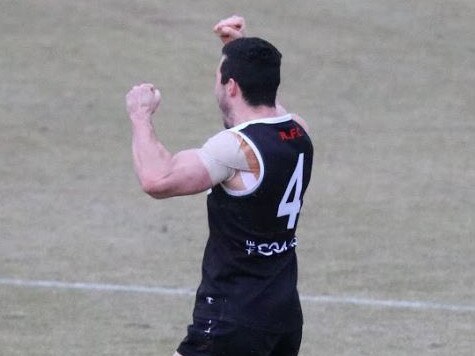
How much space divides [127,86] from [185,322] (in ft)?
24.9

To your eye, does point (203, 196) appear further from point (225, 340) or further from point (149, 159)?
point (149, 159)

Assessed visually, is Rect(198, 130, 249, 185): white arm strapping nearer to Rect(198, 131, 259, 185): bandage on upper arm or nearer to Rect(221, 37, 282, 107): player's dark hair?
Rect(198, 131, 259, 185): bandage on upper arm

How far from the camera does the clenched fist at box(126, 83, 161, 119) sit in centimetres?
504

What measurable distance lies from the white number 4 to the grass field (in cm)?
261

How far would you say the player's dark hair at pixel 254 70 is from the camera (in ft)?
16.8

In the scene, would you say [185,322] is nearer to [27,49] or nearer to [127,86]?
[127,86]

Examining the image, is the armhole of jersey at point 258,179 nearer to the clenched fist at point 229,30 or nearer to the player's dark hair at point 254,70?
the player's dark hair at point 254,70

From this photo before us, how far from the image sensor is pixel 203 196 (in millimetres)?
11805

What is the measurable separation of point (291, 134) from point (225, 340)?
86cm

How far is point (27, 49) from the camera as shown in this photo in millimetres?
16578

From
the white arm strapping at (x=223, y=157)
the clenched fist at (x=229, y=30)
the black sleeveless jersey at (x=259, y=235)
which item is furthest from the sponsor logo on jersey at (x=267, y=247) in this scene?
the clenched fist at (x=229, y=30)

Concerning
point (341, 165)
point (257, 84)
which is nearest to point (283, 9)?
point (341, 165)

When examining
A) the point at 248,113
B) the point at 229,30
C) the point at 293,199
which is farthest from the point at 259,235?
the point at 229,30

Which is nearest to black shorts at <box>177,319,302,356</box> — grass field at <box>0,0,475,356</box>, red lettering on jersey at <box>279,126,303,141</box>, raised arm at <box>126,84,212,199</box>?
raised arm at <box>126,84,212,199</box>
